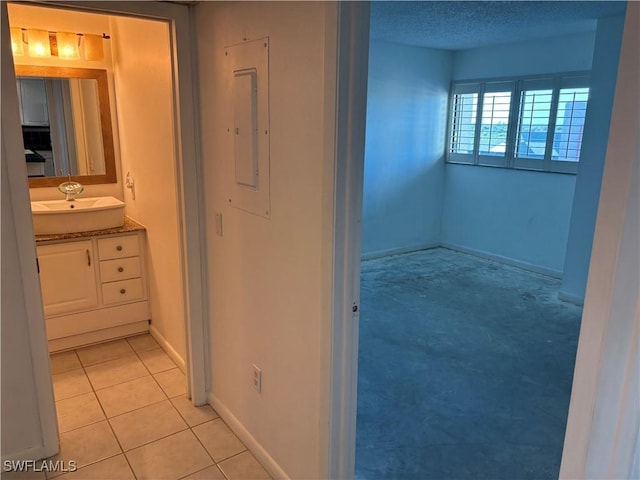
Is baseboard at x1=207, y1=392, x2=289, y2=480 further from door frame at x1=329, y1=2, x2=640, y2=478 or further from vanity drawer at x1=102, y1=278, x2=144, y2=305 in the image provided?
door frame at x1=329, y1=2, x2=640, y2=478

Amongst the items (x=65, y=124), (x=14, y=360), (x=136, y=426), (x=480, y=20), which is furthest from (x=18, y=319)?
(x=480, y=20)

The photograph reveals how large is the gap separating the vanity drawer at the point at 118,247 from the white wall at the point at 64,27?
56 centimetres

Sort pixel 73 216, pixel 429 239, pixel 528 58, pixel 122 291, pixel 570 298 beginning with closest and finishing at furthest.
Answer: pixel 73 216
pixel 122 291
pixel 570 298
pixel 528 58
pixel 429 239

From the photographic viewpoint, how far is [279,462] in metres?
2.04

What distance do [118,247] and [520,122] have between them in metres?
4.10

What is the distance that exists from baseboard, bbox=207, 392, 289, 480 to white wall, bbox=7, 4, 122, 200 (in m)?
1.89

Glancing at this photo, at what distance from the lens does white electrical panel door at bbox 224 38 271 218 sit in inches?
69.6

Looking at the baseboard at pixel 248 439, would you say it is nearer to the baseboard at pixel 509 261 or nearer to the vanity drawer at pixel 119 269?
the vanity drawer at pixel 119 269

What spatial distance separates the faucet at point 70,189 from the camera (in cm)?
335

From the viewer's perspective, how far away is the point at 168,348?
10.4 feet

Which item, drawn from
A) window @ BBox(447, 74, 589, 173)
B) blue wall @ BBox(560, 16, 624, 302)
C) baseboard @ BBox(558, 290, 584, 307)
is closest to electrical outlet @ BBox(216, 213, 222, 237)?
blue wall @ BBox(560, 16, 624, 302)

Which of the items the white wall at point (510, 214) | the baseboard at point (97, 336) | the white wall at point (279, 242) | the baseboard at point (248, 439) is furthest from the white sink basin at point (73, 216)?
the white wall at point (510, 214)

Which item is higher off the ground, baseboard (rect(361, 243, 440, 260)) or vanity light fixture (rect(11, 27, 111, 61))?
vanity light fixture (rect(11, 27, 111, 61))

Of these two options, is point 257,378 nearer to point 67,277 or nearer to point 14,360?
point 14,360
